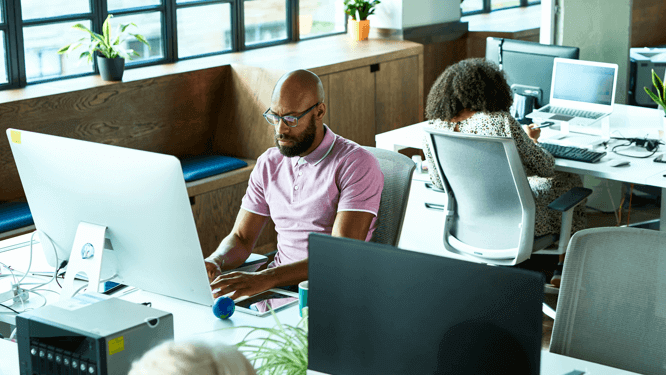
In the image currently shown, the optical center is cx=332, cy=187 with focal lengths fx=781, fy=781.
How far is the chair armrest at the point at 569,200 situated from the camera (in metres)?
3.12

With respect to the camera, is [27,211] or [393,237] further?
[27,211]

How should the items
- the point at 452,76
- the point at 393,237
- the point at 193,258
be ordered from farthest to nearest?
the point at 452,76 < the point at 393,237 < the point at 193,258

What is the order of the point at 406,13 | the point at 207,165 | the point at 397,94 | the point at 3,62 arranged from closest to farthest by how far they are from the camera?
1. the point at 3,62
2. the point at 207,165
3. the point at 397,94
4. the point at 406,13

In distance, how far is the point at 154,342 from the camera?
5.12 ft

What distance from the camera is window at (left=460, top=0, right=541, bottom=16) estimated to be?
721 cm

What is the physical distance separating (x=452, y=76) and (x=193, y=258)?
1931mm

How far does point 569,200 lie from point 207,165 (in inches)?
83.9

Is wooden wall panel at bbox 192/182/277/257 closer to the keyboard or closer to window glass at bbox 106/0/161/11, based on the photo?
window glass at bbox 106/0/161/11

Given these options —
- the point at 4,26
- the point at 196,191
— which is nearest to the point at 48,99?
the point at 4,26

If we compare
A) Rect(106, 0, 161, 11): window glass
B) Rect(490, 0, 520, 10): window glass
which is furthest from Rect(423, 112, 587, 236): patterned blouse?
Rect(490, 0, 520, 10): window glass

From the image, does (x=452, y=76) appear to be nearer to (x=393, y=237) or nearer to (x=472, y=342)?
(x=393, y=237)

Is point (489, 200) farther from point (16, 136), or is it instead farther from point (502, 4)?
point (502, 4)

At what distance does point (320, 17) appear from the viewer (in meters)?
5.82

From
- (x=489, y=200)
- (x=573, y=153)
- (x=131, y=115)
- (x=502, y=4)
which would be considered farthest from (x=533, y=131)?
(x=502, y=4)
